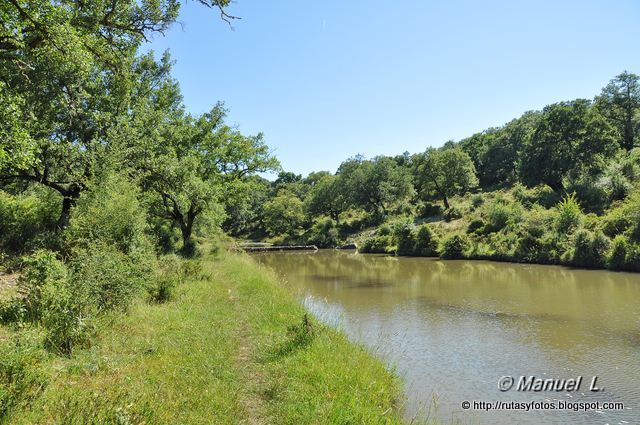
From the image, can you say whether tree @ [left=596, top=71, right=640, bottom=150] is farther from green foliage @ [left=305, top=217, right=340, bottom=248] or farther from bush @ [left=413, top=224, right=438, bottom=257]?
green foliage @ [left=305, top=217, right=340, bottom=248]

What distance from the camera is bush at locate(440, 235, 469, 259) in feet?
147

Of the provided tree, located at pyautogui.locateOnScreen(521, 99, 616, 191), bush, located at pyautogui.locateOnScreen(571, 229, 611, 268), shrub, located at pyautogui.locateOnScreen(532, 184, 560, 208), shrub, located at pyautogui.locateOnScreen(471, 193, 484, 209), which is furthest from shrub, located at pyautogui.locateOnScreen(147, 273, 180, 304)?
shrub, located at pyautogui.locateOnScreen(471, 193, 484, 209)

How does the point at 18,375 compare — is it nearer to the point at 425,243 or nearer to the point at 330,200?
the point at 425,243

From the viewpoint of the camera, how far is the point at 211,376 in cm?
739

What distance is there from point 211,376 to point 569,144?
54032 mm

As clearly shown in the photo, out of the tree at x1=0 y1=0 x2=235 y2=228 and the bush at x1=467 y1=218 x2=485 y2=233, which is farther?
the bush at x1=467 y1=218 x2=485 y2=233

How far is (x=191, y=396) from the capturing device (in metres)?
6.45

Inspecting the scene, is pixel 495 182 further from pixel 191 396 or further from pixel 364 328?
pixel 191 396

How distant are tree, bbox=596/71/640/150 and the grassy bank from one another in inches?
2795

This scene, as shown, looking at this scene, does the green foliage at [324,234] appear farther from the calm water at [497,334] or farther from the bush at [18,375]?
the bush at [18,375]

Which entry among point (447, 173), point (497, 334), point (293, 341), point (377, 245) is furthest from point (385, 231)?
point (293, 341)

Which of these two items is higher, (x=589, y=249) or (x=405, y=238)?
(x=405, y=238)

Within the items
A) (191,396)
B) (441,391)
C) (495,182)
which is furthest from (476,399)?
(495,182)

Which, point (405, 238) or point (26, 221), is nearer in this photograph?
point (26, 221)
